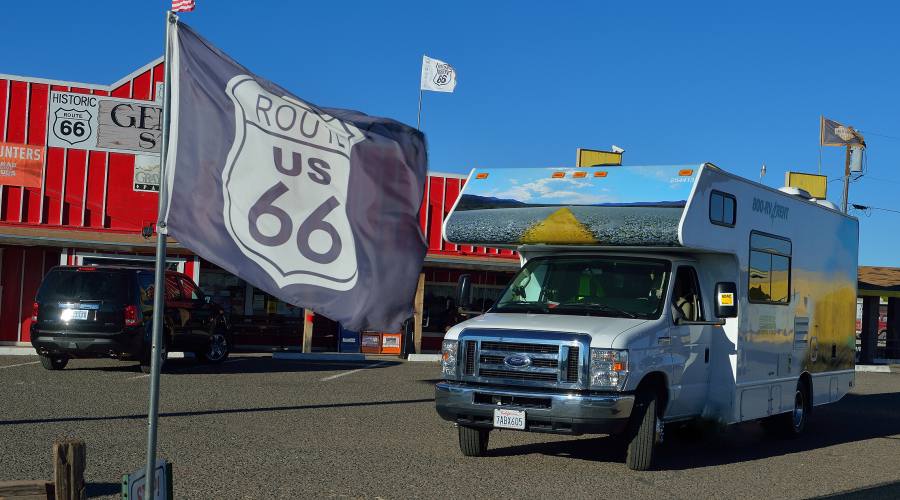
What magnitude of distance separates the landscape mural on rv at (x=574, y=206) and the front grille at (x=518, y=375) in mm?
1650

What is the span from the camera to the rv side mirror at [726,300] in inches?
433

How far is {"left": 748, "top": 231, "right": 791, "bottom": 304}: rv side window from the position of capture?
1207cm

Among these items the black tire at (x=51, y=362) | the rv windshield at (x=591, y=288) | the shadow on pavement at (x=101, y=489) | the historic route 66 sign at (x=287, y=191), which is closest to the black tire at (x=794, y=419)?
the rv windshield at (x=591, y=288)

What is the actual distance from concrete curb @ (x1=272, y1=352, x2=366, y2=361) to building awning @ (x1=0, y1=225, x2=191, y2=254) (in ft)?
11.3

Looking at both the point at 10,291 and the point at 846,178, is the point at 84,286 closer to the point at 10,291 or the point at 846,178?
the point at 10,291

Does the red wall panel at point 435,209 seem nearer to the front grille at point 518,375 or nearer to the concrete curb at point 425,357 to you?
the concrete curb at point 425,357

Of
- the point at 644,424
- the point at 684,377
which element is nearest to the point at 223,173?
the point at 644,424

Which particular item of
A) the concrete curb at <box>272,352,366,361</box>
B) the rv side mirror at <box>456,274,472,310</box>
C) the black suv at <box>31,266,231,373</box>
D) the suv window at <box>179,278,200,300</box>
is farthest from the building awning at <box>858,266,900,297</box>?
the rv side mirror at <box>456,274,472,310</box>

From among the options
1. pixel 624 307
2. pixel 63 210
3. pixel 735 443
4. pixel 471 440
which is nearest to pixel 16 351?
pixel 63 210

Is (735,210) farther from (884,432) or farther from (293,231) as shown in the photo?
(293,231)

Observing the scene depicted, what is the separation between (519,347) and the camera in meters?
10.0

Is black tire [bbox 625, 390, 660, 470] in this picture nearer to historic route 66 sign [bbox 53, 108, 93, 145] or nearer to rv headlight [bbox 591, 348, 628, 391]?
rv headlight [bbox 591, 348, 628, 391]

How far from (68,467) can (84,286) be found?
13.1m

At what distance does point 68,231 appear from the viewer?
24781 mm
